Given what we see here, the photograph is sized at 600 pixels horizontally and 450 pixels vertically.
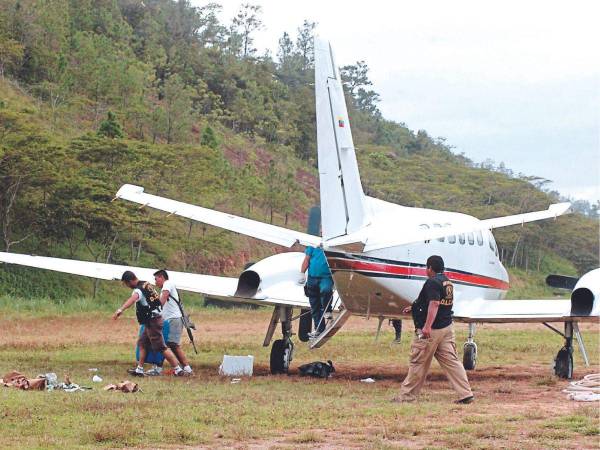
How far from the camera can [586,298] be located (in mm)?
16938

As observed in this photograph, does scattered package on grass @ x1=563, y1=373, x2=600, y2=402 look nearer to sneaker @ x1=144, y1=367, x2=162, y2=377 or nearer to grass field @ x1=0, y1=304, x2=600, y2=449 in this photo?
grass field @ x1=0, y1=304, x2=600, y2=449

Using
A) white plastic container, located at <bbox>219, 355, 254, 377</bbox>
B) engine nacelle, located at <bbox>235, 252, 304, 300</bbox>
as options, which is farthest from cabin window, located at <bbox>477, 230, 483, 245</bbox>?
white plastic container, located at <bbox>219, 355, 254, 377</bbox>

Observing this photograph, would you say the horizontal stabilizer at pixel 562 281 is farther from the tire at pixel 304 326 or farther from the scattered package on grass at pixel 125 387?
the scattered package on grass at pixel 125 387

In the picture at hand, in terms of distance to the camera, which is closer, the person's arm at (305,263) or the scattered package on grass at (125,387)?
the scattered package on grass at (125,387)

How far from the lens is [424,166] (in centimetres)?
9169

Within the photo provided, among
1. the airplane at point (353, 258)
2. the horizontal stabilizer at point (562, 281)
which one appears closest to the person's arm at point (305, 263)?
the airplane at point (353, 258)

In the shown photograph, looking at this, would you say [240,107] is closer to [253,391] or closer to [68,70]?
[68,70]

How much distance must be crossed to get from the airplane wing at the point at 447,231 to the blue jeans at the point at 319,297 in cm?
152

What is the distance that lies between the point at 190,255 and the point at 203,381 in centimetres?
3356

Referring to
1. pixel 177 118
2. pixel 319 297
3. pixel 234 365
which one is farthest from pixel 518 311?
pixel 177 118

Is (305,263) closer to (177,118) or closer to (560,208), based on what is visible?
(560,208)

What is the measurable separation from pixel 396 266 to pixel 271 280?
8.66ft

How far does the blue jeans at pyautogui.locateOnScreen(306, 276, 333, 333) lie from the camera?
17.1 m

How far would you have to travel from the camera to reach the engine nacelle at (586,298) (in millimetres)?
16781
